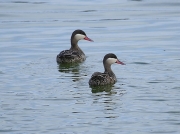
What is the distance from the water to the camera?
50.8ft

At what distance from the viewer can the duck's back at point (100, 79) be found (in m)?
19.0

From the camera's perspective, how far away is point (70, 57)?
23125 mm

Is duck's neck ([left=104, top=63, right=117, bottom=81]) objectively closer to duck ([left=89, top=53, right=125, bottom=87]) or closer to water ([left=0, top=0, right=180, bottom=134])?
duck ([left=89, top=53, right=125, bottom=87])

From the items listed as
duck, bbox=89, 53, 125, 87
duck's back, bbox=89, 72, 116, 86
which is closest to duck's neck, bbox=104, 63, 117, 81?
duck, bbox=89, 53, 125, 87

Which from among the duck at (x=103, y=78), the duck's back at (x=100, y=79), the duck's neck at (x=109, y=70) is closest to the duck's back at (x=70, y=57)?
the duck's neck at (x=109, y=70)

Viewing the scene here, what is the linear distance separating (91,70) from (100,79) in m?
2.17

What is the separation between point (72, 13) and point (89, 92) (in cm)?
1548

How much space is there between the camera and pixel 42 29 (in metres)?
29.5

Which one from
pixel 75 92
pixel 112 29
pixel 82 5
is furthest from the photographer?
pixel 82 5

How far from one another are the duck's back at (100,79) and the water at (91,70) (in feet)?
0.69

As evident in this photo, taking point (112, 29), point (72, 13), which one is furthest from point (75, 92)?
point (72, 13)

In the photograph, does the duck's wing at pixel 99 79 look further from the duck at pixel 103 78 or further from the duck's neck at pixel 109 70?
the duck's neck at pixel 109 70

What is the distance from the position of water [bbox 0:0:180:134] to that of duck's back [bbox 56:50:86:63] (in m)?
0.21

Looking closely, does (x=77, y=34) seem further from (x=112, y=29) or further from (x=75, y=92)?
(x=75, y=92)
